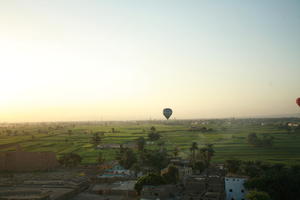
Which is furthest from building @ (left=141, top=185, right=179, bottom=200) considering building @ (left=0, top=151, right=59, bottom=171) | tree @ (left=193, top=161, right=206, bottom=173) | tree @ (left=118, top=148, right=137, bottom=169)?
building @ (left=0, top=151, right=59, bottom=171)

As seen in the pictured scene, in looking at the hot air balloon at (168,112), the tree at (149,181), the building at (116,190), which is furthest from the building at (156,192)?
the hot air balloon at (168,112)

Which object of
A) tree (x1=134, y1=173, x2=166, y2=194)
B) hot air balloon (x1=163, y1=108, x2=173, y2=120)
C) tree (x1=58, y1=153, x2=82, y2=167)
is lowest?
tree (x1=58, y1=153, x2=82, y2=167)

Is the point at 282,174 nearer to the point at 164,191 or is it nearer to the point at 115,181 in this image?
the point at 164,191

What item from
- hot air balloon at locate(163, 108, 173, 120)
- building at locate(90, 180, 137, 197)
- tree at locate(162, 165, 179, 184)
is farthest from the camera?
hot air balloon at locate(163, 108, 173, 120)

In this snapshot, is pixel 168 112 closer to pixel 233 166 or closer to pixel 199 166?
pixel 199 166

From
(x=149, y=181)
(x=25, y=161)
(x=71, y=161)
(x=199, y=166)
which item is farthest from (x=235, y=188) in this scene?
(x=25, y=161)

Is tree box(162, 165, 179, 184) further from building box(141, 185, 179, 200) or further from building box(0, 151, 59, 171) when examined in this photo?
building box(0, 151, 59, 171)

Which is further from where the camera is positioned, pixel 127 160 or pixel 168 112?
pixel 168 112

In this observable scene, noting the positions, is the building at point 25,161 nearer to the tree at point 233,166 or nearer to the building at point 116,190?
the building at point 116,190
